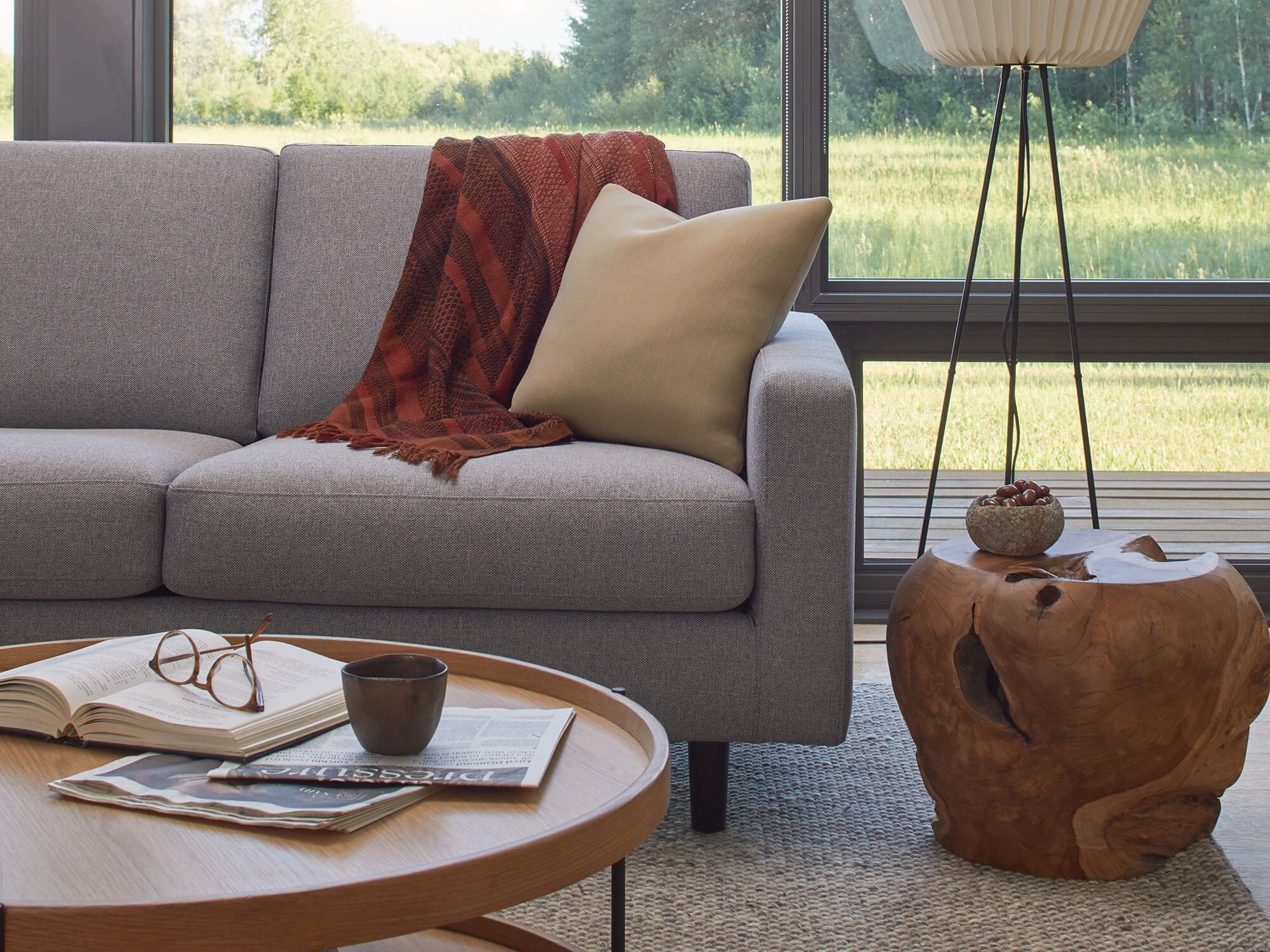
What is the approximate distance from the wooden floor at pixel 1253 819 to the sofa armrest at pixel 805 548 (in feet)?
1.75

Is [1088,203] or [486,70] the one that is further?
[486,70]

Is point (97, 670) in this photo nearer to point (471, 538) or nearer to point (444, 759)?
point (444, 759)

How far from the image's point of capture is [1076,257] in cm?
275

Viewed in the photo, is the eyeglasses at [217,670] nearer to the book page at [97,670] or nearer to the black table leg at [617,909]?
the book page at [97,670]

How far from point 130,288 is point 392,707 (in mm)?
1660

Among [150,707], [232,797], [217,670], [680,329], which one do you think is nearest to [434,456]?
[680,329]

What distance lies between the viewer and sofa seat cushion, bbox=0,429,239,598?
1.63m

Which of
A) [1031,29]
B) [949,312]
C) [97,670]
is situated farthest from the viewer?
[949,312]

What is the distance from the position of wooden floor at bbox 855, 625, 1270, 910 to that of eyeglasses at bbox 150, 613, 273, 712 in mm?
1203

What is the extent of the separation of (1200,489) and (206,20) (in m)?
2.65

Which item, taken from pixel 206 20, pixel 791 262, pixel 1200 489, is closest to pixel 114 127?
pixel 206 20

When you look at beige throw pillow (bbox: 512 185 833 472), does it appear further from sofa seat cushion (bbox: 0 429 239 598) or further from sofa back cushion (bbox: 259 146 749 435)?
sofa seat cushion (bbox: 0 429 239 598)

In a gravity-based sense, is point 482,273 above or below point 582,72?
below

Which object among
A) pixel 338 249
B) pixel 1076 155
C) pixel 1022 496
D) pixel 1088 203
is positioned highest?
pixel 1076 155
